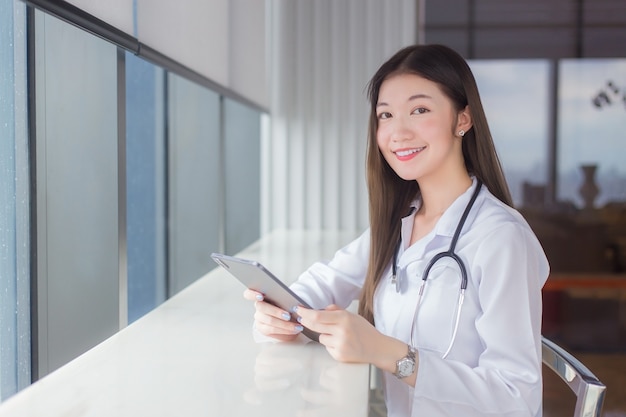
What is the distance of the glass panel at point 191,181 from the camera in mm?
3353

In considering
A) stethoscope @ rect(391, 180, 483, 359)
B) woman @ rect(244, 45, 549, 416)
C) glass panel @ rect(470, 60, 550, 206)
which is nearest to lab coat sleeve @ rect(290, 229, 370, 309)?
woman @ rect(244, 45, 549, 416)

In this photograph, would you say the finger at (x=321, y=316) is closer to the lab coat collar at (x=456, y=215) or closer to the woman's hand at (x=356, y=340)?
the woman's hand at (x=356, y=340)

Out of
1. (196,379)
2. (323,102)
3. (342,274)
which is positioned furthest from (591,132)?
(196,379)

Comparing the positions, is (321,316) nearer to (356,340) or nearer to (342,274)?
(356,340)

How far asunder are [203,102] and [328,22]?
2.91ft

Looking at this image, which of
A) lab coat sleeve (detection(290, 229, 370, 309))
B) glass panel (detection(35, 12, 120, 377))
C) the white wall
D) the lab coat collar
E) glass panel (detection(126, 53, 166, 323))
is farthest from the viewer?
the white wall

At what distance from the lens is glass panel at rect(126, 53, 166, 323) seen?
3.35 m

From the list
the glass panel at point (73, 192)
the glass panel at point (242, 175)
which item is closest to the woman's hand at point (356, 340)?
the glass panel at point (73, 192)

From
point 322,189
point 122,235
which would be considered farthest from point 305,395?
point 322,189

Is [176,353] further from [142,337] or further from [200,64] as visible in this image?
[200,64]

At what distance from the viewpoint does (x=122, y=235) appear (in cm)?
173

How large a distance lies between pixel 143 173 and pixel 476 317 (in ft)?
8.33

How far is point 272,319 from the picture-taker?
1.31 meters

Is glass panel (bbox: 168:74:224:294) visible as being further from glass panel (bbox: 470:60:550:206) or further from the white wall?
glass panel (bbox: 470:60:550:206)
